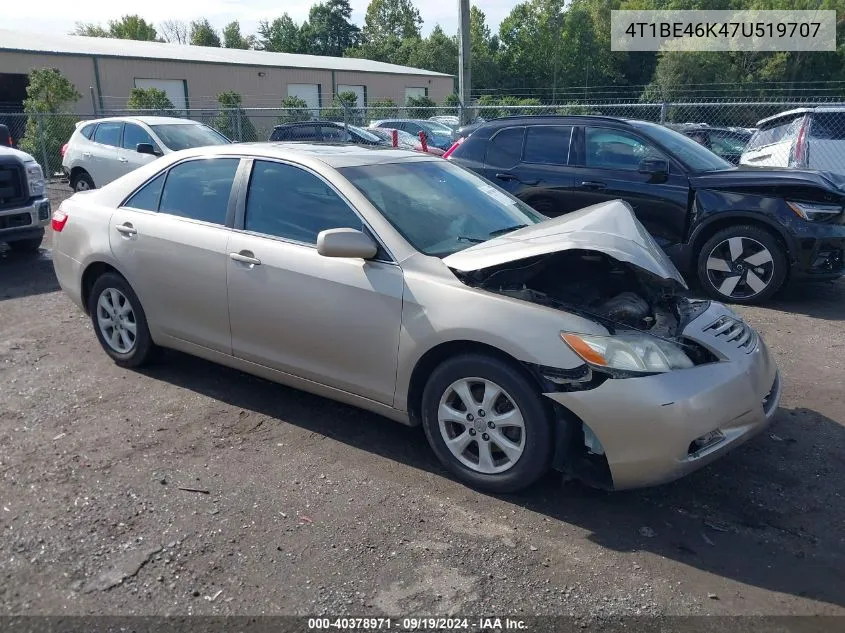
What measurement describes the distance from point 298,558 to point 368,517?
43 centimetres

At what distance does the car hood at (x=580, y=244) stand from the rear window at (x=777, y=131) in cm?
833

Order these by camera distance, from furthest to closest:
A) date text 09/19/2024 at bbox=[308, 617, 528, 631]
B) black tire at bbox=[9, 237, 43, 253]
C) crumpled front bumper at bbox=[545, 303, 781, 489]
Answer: black tire at bbox=[9, 237, 43, 253] → crumpled front bumper at bbox=[545, 303, 781, 489] → date text 09/19/2024 at bbox=[308, 617, 528, 631]

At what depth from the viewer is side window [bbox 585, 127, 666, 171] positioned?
7629 mm

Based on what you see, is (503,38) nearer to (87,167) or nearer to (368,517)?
(87,167)

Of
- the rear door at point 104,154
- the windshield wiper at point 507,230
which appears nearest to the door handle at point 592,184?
the windshield wiper at point 507,230

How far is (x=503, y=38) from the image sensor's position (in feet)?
200

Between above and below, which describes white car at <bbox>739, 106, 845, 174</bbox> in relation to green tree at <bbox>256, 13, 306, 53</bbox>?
below

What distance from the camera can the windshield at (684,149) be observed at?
7508 mm

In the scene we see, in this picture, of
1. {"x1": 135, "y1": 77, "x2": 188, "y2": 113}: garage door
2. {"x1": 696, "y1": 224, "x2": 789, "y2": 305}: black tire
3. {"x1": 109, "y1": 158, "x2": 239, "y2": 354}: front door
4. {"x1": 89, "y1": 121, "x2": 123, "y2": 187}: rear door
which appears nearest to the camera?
{"x1": 109, "y1": 158, "x2": 239, "y2": 354}: front door

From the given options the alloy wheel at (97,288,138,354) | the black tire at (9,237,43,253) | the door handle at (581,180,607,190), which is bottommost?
the black tire at (9,237,43,253)

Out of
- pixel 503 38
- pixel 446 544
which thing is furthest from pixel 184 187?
pixel 503 38

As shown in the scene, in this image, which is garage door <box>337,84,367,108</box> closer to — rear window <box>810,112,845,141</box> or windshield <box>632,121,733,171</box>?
rear window <box>810,112,845,141</box>

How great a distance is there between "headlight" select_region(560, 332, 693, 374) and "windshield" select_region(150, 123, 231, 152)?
415 inches

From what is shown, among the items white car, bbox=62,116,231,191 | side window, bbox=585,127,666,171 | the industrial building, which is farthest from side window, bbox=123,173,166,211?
the industrial building
